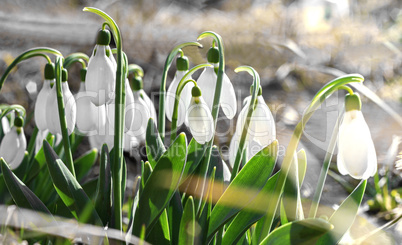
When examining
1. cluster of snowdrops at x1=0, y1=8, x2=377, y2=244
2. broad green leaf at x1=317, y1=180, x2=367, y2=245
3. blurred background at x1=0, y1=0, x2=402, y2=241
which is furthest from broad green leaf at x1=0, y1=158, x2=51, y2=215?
blurred background at x1=0, y1=0, x2=402, y2=241

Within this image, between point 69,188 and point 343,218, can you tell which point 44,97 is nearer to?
point 69,188

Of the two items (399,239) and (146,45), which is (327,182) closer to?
(399,239)

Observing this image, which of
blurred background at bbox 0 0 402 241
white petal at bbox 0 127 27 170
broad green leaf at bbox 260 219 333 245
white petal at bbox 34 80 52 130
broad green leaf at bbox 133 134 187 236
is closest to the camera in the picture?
broad green leaf at bbox 260 219 333 245

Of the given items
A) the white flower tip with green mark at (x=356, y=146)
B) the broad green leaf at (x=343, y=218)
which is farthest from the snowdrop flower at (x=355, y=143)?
the broad green leaf at (x=343, y=218)

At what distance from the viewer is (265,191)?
0.69 metres

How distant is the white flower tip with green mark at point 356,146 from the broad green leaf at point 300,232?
83 mm

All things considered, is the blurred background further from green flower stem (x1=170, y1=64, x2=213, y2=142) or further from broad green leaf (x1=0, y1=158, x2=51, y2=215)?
broad green leaf (x1=0, y1=158, x2=51, y2=215)

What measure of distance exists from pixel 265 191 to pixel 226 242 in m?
0.12

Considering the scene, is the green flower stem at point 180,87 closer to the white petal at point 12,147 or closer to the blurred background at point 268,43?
the white petal at point 12,147

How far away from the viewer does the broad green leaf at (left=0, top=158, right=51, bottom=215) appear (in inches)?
27.2

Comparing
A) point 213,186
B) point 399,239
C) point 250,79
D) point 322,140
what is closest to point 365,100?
point 322,140

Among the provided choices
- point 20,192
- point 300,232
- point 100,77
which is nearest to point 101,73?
point 100,77

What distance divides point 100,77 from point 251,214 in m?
0.31

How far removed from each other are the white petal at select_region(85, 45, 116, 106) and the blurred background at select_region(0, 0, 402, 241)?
75cm
